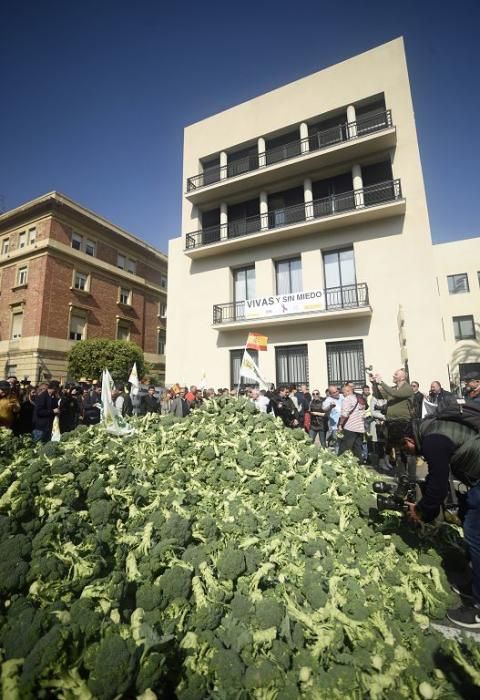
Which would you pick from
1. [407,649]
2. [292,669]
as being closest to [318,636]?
[292,669]

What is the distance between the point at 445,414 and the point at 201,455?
2.96 m

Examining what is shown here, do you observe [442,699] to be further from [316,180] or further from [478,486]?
[316,180]

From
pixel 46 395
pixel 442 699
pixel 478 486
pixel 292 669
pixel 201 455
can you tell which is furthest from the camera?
pixel 46 395

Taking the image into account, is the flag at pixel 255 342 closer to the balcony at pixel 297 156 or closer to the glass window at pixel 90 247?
the balcony at pixel 297 156

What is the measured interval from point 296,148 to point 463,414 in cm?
1712

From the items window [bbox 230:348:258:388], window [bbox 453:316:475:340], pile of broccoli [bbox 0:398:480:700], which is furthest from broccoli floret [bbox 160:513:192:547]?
window [bbox 453:316:475:340]

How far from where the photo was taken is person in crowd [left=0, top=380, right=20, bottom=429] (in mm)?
6906

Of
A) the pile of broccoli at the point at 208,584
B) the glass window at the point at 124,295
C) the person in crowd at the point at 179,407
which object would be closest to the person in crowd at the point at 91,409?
the person in crowd at the point at 179,407

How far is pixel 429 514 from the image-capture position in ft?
9.64

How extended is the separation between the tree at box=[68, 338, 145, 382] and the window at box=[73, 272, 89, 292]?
5.61 meters

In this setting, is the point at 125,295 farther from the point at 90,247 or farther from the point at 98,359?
the point at 98,359

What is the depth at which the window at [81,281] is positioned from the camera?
2647 cm

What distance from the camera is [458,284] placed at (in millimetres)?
25438

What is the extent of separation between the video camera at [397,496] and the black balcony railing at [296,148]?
51.0 ft
